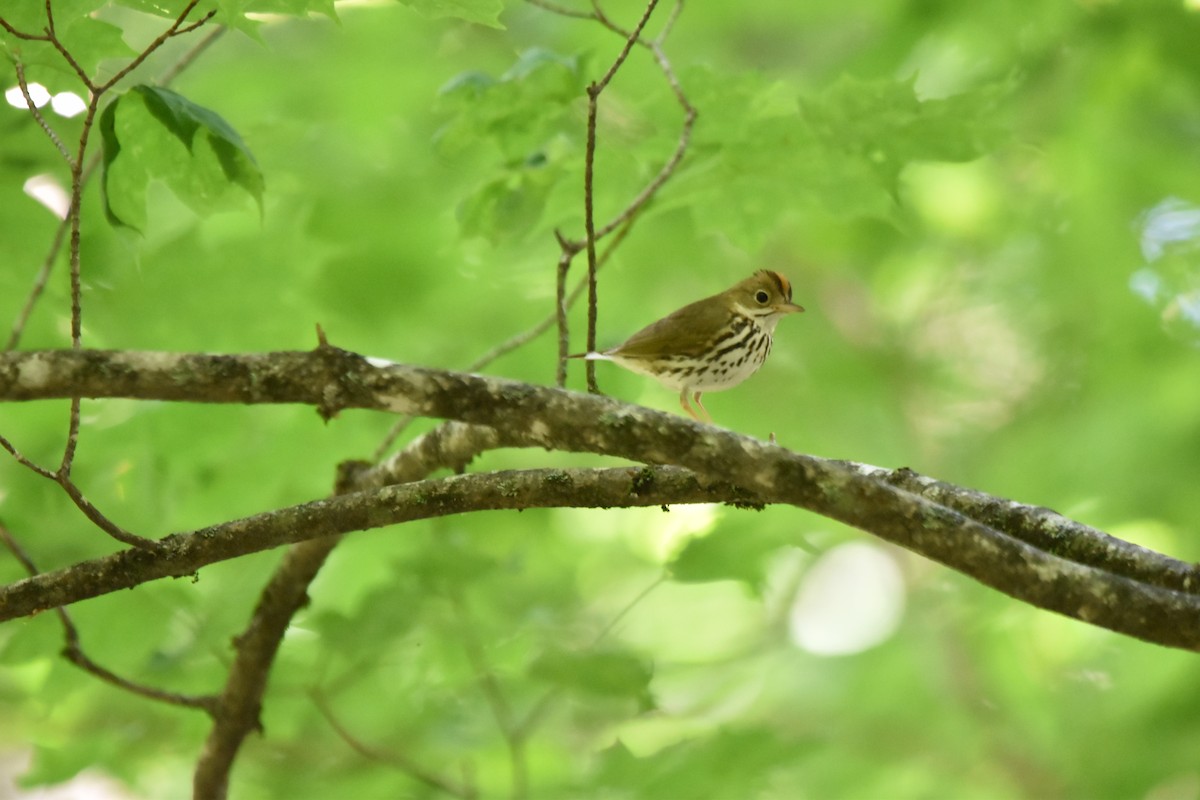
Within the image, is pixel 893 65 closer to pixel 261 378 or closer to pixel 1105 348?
pixel 1105 348

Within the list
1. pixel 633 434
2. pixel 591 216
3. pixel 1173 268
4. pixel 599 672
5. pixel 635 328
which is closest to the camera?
pixel 633 434

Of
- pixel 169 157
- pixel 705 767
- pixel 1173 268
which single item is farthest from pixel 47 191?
pixel 1173 268

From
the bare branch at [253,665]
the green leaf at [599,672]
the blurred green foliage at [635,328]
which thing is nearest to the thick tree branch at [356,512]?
the bare branch at [253,665]

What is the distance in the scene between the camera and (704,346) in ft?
9.69

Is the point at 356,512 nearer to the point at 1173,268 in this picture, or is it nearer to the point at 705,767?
the point at 705,767

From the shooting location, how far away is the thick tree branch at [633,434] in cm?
149

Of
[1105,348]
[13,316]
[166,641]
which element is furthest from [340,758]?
[1105,348]

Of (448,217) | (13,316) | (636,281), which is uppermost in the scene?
(636,281)

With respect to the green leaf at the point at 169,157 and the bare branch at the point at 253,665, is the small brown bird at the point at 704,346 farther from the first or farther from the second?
the green leaf at the point at 169,157

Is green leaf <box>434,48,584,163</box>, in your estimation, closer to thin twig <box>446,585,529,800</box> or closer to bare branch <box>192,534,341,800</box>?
bare branch <box>192,534,341,800</box>

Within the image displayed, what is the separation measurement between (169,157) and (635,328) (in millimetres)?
2195

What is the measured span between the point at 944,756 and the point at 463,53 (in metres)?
3.17

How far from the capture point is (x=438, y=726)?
2.97 m

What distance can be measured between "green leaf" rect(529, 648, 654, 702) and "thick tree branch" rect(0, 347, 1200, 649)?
1.07 meters
